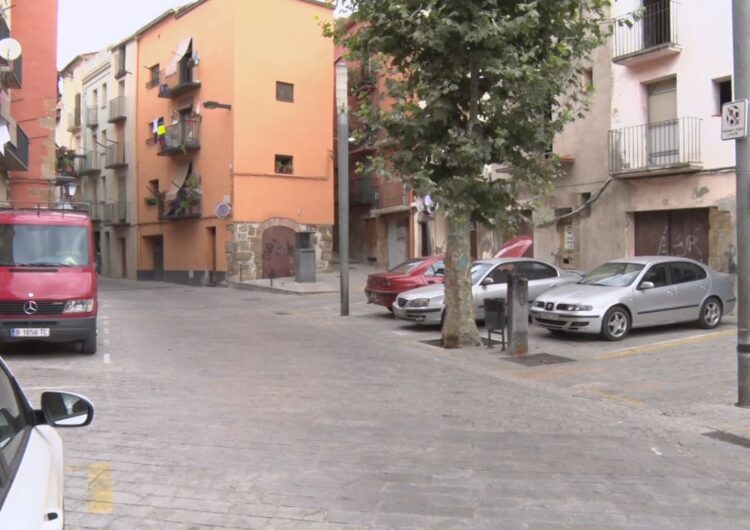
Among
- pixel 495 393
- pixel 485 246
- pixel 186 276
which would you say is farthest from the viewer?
pixel 186 276

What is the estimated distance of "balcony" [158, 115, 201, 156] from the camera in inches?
1196

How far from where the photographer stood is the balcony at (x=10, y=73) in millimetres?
20156

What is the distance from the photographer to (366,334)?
14.1 metres

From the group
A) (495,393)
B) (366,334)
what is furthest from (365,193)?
(495,393)

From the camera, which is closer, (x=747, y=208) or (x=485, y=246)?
(x=747, y=208)

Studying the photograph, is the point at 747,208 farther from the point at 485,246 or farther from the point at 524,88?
the point at 485,246

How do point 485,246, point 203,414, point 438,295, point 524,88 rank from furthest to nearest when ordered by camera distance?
1. point 485,246
2. point 438,295
3. point 524,88
4. point 203,414

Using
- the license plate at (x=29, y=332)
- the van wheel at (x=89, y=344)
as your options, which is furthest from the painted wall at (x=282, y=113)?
the license plate at (x=29, y=332)

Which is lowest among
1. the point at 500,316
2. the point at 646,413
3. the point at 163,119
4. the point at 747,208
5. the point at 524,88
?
the point at 646,413

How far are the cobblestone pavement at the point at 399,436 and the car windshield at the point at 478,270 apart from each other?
2.43m

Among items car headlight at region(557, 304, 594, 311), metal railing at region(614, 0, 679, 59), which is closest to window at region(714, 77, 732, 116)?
metal railing at region(614, 0, 679, 59)

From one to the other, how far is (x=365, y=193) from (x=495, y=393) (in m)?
25.9

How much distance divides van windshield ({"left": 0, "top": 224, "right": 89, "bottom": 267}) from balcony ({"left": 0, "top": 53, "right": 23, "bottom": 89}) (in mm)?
11903

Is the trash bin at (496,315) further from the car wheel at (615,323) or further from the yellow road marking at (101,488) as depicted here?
the yellow road marking at (101,488)
